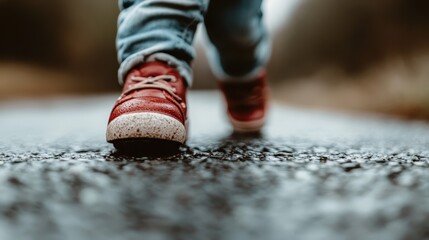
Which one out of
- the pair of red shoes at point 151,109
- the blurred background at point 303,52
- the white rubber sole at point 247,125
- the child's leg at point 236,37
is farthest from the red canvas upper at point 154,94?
the blurred background at point 303,52

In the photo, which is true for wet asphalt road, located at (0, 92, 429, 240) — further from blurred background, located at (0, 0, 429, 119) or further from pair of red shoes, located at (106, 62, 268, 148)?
blurred background, located at (0, 0, 429, 119)

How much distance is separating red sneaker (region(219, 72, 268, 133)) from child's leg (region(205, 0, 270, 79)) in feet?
0.11

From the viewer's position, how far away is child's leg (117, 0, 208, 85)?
2.54 ft

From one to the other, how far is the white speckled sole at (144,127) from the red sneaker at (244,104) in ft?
2.27

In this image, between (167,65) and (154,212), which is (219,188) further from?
(167,65)

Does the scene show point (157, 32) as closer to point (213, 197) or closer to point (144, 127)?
point (144, 127)

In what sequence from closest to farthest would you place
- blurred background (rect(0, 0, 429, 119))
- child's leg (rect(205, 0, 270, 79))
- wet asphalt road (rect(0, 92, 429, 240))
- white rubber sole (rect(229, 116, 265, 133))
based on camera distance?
wet asphalt road (rect(0, 92, 429, 240)) < child's leg (rect(205, 0, 270, 79)) < white rubber sole (rect(229, 116, 265, 133)) < blurred background (rect(0, 0, 429, 119))

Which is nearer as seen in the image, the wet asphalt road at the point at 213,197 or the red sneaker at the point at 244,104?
the wet asphalt road at the point at 213,197

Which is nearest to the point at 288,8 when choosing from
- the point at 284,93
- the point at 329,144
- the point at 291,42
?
the point at 291,42

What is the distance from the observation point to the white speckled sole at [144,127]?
0.64m

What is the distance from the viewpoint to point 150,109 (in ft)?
2.19

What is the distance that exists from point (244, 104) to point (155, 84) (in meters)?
0.66

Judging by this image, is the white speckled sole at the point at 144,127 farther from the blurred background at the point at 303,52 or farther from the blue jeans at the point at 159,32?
the blurred background at the point at 303,52

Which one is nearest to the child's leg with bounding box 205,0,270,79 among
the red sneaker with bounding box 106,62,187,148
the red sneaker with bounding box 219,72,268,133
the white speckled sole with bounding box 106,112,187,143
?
the red sneaker with bounding box 219,72,268,133
